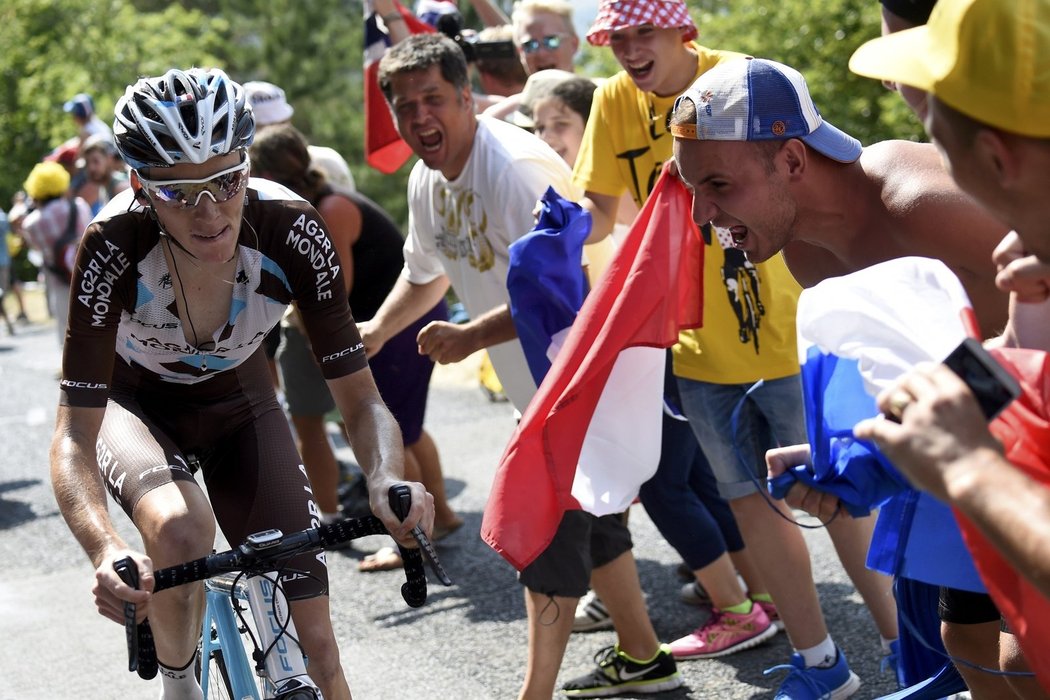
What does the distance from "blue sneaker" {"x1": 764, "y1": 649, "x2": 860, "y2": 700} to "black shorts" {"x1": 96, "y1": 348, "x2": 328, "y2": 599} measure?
5.87 feet

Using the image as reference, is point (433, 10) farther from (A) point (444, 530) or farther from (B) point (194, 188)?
(B) point (194, 188)

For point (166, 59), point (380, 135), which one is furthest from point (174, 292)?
point (166, 59)

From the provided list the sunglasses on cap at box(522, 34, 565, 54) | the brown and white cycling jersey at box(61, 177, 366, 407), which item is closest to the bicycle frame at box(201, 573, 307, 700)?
the brown and white cycling jersey at box(61, 177, 366, 407)

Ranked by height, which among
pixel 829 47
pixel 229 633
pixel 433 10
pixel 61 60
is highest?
pixel 433 10

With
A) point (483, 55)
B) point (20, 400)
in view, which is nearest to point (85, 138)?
point (20, 400)

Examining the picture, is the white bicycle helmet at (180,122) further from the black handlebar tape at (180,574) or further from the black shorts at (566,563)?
the black shorts at (566,563)

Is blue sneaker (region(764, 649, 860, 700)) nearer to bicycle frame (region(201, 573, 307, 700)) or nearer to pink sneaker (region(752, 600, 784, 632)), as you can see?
pink sneaker (region(752, 600, 784, 632))

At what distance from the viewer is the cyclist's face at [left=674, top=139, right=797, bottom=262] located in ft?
10.4

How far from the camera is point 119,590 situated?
105 inches

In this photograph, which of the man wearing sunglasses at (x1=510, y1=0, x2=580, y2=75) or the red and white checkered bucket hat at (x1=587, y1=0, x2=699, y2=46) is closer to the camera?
the red and white checkered bucket hat at (x1=587, y1=0, x2=699, y2=46)

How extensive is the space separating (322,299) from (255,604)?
0.84 meters

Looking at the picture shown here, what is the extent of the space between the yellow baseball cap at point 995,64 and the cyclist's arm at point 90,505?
185 cm

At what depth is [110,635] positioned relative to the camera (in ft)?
19.6

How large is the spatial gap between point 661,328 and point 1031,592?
2.06 meters
